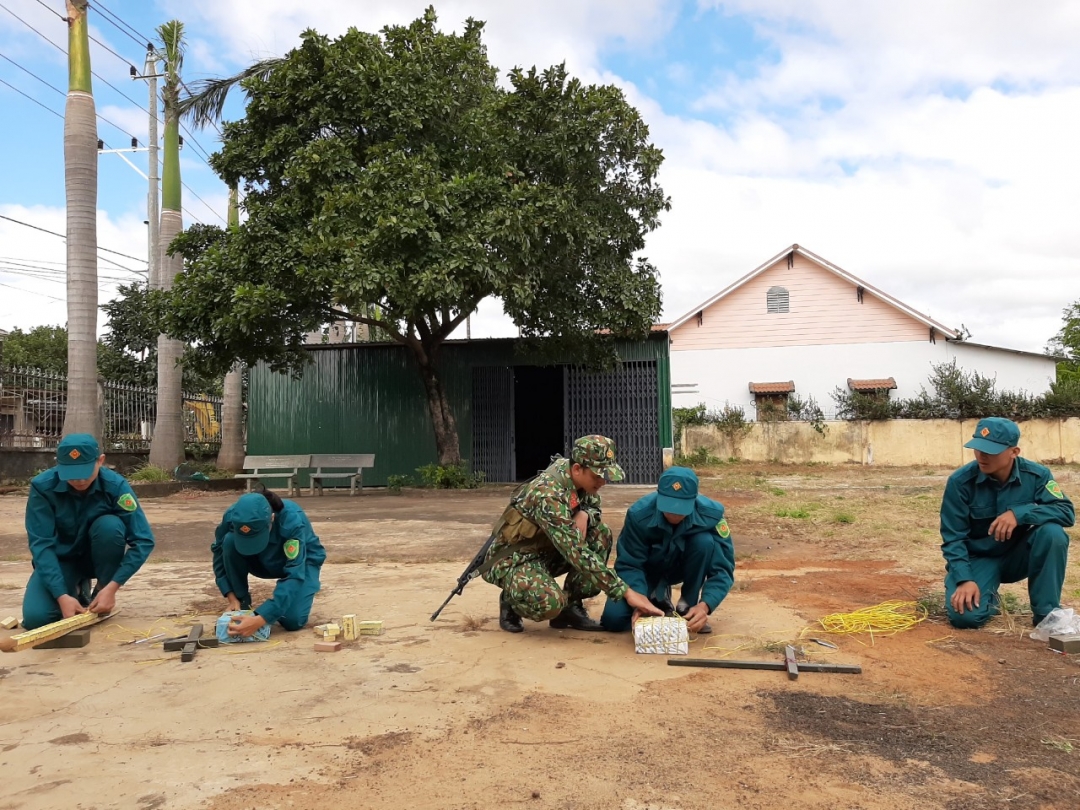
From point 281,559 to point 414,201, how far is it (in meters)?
7.82

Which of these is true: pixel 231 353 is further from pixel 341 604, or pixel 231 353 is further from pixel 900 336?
pixel 900 336

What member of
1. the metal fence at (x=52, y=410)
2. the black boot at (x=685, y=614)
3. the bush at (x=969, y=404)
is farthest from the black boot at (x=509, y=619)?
the bush at (x=969, y=404)

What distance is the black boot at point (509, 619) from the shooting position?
424 cm

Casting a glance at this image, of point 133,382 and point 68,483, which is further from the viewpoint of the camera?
point 133,382

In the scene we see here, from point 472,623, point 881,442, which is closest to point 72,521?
point 472,623

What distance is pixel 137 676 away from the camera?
3.54 m

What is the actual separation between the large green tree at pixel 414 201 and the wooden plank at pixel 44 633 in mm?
7213

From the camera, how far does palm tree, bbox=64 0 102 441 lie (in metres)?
12.5

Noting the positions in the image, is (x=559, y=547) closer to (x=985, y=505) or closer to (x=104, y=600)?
(x=985, y=505)

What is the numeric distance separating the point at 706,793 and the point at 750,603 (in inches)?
106

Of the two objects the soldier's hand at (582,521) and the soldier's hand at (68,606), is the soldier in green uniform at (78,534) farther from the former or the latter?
the soldier's hand at (582,521)

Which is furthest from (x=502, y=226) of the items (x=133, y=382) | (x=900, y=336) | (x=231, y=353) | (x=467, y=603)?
(x=900, y=336)

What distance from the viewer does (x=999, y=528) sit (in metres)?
4.04

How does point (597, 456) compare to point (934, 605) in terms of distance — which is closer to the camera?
point (597, 456)
